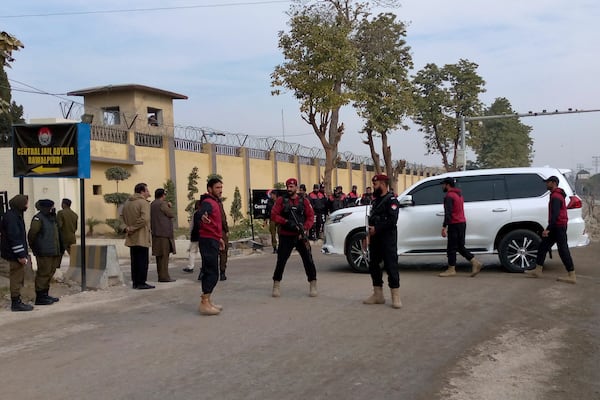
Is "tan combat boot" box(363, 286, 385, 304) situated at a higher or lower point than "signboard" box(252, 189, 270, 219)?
lower

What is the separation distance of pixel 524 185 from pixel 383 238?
14.6 ft

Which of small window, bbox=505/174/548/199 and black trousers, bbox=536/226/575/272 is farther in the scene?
small window, bbox=505/174/548/199

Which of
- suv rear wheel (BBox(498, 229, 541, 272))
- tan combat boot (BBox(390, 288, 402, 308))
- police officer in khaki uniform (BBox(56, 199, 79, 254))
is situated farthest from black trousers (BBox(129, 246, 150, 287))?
suv rear wheel (BBox(498, 229, 541, 272))

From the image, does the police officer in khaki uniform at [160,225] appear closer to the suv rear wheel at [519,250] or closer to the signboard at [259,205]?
the suv rear wheel at [519,250]

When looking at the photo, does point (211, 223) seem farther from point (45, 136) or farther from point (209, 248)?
point (45, 136)

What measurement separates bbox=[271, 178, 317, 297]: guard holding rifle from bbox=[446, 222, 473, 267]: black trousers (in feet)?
9.67

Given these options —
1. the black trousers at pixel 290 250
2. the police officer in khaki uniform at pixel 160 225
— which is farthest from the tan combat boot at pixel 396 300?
the police officer in khaki uniform at pixel 160 225

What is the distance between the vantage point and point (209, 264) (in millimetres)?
8062

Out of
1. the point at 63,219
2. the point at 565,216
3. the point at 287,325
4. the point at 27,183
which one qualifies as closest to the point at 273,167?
the point at 27,183

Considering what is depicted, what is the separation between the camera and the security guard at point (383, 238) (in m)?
8.23

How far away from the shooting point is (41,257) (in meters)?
9.12

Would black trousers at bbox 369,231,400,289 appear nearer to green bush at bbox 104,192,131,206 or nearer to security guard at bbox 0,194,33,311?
security guard at bbox 0,194,33,311

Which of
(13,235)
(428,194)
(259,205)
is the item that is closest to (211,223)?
(13,235)

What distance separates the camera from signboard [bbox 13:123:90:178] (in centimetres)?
1005
